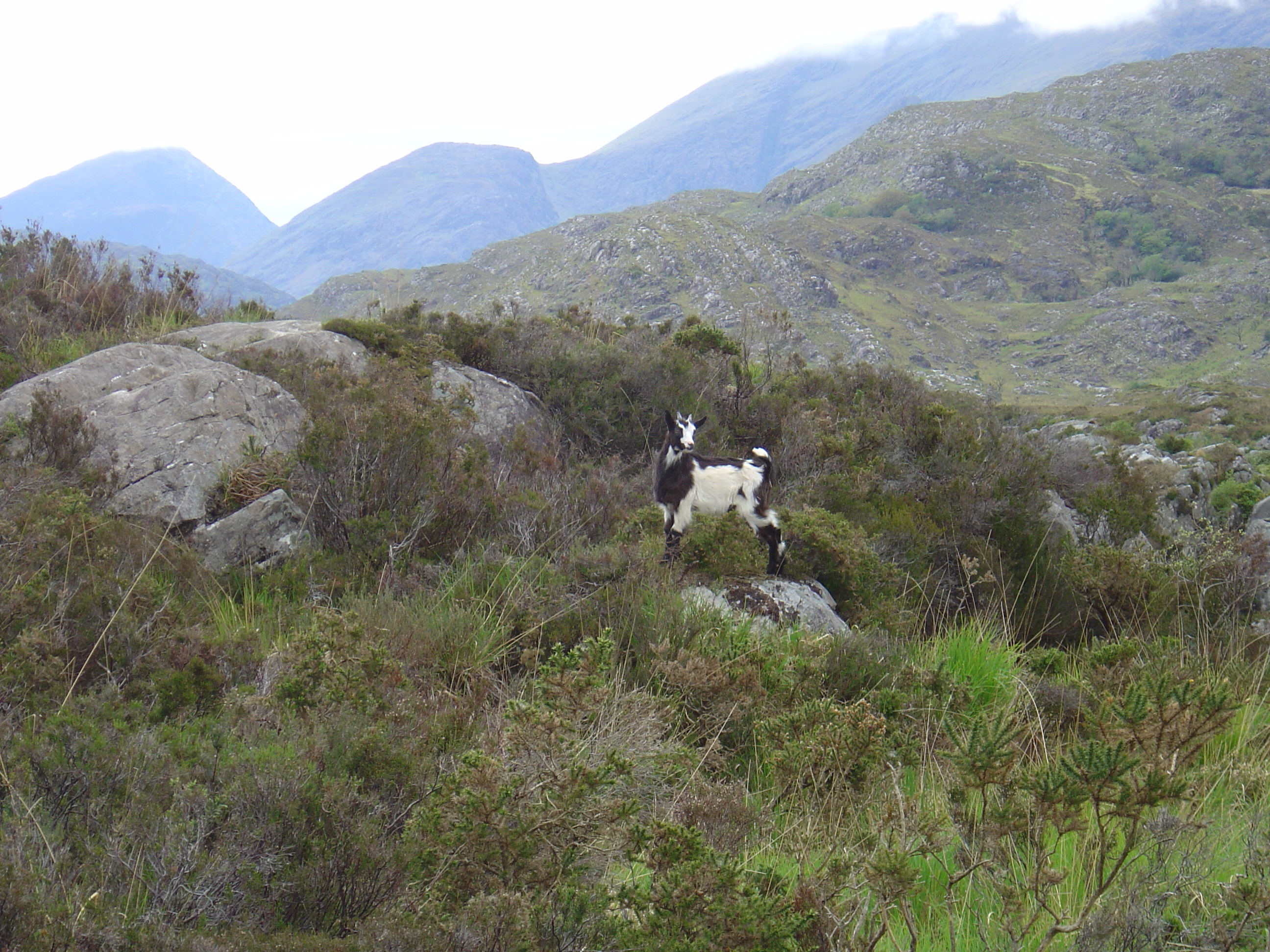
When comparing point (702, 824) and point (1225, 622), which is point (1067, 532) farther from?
point (702, 824)

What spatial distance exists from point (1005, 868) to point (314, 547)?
4947 millimetres

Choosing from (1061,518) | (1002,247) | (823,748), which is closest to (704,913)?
(823,748)

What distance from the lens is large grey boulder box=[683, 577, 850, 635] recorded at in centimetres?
517

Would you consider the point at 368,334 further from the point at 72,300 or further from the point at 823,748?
the point at 823,748

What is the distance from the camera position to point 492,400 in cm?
942

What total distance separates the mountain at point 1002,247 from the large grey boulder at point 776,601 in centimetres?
3837

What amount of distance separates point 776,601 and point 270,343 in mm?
7056

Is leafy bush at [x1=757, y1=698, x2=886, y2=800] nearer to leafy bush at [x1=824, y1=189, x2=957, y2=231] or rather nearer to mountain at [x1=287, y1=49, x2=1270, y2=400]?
mountain at [x1=287, y1=49, x2=1270, y2=400]

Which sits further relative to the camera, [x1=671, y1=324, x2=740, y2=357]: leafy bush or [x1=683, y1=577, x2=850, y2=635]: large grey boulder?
[x1=671, y1=324, x2=740, y2=357]: leafy bush

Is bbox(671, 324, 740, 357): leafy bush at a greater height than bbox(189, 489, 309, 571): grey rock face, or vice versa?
bbox(671, 324, 740, 357): leafy bush

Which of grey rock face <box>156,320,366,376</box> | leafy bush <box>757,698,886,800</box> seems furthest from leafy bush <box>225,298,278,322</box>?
leafy bush <box>757,698,886,800</box>

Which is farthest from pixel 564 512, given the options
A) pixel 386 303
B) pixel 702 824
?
pixel 386 303

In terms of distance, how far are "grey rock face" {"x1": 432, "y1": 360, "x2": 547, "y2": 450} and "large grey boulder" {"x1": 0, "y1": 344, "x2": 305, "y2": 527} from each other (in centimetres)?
189

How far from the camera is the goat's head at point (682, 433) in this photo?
7191 mm
